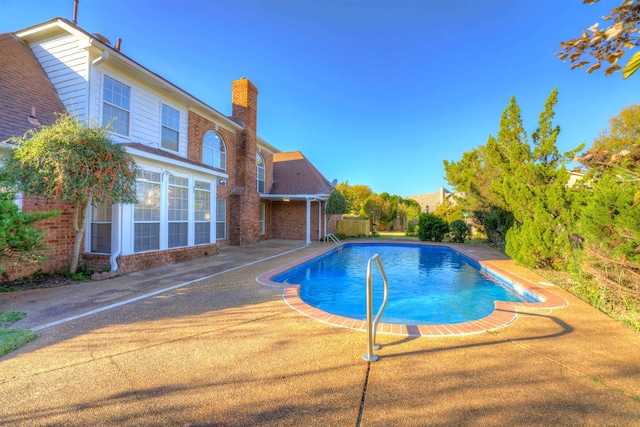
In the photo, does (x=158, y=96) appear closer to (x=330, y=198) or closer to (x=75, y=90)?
(x=75, y=90)

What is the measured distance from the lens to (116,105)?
9172mm

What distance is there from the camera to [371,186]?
37125 mm

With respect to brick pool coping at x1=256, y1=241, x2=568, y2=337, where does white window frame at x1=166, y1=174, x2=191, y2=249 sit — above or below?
above

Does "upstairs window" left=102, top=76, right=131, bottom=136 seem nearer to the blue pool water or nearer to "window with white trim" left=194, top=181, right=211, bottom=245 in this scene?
"window with white trim" left=194, top=181, right=211, bottom=245

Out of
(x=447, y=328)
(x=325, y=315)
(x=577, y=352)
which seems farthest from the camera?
(x=325, y=315)

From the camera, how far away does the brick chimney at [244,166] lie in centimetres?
1504

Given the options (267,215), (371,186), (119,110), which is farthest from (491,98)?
(371,186)

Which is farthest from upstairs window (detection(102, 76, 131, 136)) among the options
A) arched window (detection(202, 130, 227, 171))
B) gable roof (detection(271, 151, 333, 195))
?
gable roof (detection(271, 151, 333, 195))

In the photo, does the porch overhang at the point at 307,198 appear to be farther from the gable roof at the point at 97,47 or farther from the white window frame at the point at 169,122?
the gable roof at the point at 97,47

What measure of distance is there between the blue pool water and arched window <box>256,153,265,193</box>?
7.63 m

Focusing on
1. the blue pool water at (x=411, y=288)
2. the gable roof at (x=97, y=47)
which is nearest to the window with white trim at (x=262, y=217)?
the blue pool water at (x=411, y=288)

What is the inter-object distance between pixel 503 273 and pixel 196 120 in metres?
13.7

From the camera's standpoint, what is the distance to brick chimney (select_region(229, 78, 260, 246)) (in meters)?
15.0

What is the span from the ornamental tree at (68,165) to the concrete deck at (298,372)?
2.72 meters
